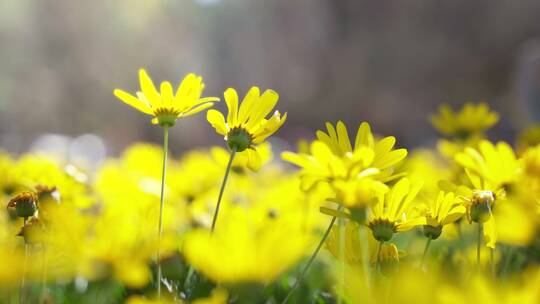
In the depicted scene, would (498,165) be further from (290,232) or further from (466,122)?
(466,122)

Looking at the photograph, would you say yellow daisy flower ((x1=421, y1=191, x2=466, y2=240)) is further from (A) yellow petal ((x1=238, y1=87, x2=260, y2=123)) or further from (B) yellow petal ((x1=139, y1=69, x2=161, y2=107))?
(B) yellow petal ((x1=139, y1=69, x2=161, y2=107))

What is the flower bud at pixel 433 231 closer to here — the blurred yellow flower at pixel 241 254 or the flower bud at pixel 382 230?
the flower bud at pixel 382 230

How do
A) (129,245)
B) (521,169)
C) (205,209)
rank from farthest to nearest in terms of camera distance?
(205,209) < (129,245) < (521,169)

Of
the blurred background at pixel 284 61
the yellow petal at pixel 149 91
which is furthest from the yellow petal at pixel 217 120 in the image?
the blurred background at pixel 284 61

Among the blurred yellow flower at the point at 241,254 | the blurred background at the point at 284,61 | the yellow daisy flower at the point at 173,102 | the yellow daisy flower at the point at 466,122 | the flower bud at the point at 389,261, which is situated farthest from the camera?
the blurred background at the point at 284,61

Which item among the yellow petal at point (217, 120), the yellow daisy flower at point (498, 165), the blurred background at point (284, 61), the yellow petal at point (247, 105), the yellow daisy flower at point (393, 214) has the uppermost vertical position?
the blurred background at point (284, 61)

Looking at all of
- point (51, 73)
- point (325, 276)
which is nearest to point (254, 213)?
point (325, 276)

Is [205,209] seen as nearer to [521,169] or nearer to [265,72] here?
[521,169]
